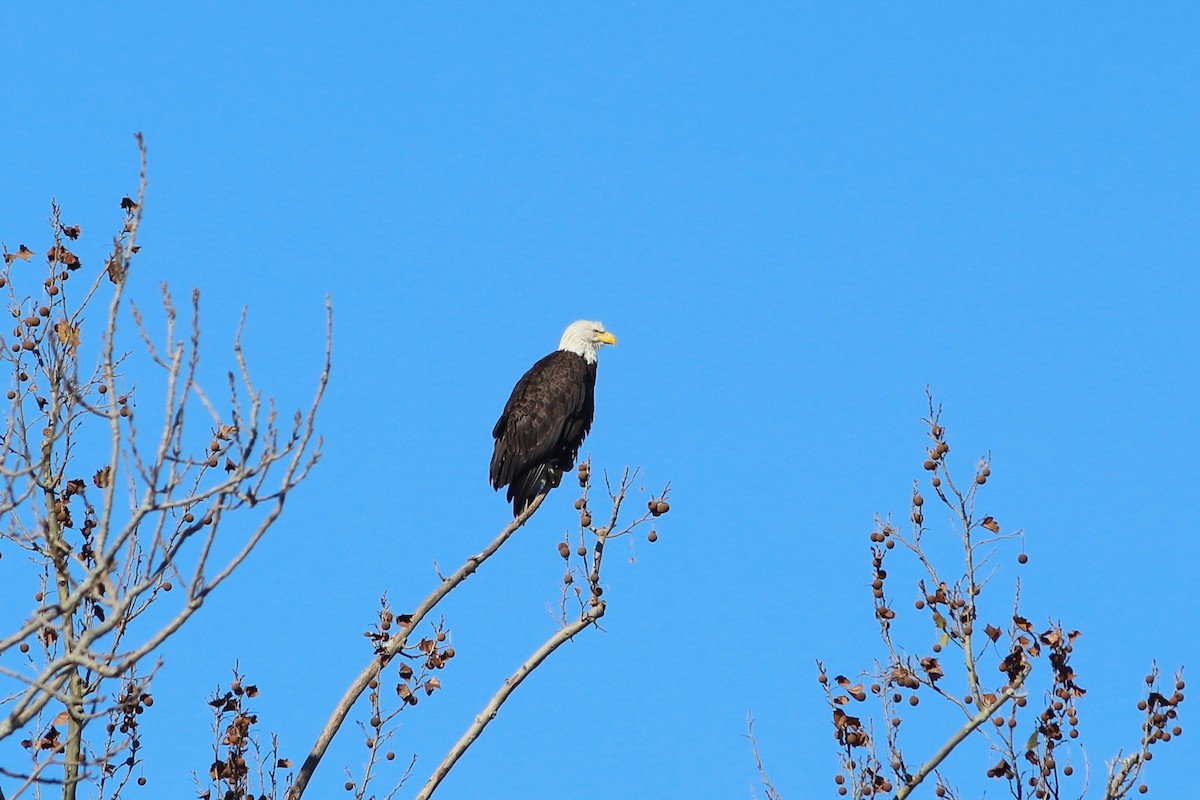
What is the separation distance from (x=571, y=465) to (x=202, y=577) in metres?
7.34

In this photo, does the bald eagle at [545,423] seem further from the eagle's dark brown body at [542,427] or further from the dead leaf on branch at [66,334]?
the dead leaf on branch at [66,334]

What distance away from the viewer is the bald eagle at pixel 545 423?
36.8ft

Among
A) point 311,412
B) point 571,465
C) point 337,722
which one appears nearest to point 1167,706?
point 337,722

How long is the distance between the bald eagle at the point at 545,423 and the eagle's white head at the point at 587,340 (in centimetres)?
1

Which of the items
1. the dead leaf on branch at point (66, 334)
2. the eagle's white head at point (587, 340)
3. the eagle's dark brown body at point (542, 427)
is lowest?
the dead leaf on branch at point (66, 334)

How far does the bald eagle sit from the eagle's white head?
Answer: 11 millimetres

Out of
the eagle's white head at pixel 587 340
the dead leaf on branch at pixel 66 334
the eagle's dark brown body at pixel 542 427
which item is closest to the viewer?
the dead leaf on branch at pixel 66 334

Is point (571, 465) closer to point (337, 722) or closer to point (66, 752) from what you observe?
point (337, 722)

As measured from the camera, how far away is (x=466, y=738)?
6977 millimetres

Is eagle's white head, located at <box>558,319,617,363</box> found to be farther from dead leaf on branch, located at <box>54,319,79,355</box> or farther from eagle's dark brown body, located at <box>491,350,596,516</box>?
dead leaf on branch, located at <box>54,319,79,355</box>

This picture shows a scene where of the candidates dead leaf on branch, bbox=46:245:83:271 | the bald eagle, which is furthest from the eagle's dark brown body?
dead leaf on branch, bbox=46:245:83:271

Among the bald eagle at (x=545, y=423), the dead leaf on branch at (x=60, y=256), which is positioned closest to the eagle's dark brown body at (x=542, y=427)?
the bald eagle at (x=545, y=423)

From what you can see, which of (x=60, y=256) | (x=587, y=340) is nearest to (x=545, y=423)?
(x=587, y=340)

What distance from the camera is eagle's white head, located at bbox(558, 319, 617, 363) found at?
1245 centimetres
